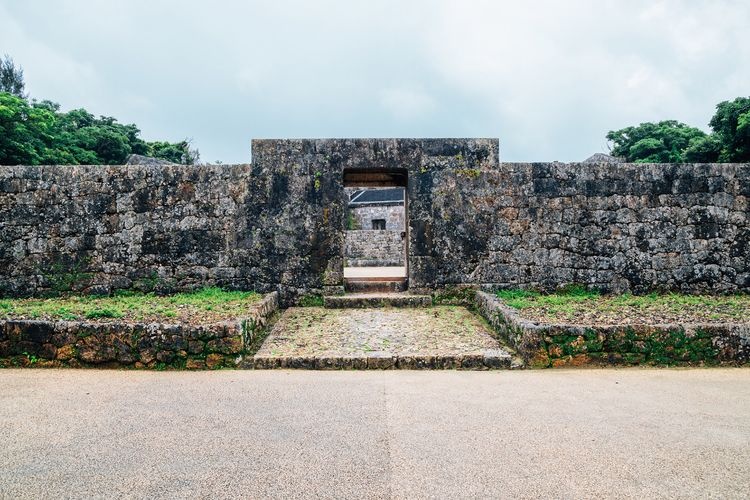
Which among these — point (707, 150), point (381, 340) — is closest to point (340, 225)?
point (381, 340)

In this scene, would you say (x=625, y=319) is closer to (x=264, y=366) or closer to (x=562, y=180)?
(x=562, y=180)

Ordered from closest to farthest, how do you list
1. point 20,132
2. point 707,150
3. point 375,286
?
point 375,286, point 20,132, point 707,150

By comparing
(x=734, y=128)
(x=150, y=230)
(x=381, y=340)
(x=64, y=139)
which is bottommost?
(x=381, y=340)

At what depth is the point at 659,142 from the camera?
2300 cm

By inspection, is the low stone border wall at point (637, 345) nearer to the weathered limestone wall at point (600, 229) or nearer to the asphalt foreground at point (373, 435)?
the asphalt foreground at point (373, 435)

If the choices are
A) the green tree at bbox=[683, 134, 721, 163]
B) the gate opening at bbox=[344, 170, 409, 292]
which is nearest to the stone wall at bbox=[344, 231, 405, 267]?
the gate opening at bbox=[344, 170, 409, 292]

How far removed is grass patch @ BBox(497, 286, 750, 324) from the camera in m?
5.55

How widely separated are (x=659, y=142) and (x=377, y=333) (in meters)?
23.1

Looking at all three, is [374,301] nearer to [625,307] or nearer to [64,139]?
[625,307]

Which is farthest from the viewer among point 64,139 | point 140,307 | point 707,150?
point 64,139

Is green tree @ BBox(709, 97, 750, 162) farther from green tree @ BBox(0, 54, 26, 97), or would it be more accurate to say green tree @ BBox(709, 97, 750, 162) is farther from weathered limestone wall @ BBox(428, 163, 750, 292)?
green tree @ BBox(0, 54, 26, 97)

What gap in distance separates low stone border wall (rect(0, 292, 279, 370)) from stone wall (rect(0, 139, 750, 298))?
276cm

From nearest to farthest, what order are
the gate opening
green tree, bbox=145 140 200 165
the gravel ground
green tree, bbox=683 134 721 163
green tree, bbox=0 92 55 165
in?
the gravel ground, the gate opening, green tree, bbox=0 92 55 165, green tree, bbox=683 134 721 163, green tree, bbox=145 140 200 165

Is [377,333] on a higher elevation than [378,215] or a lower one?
lower
